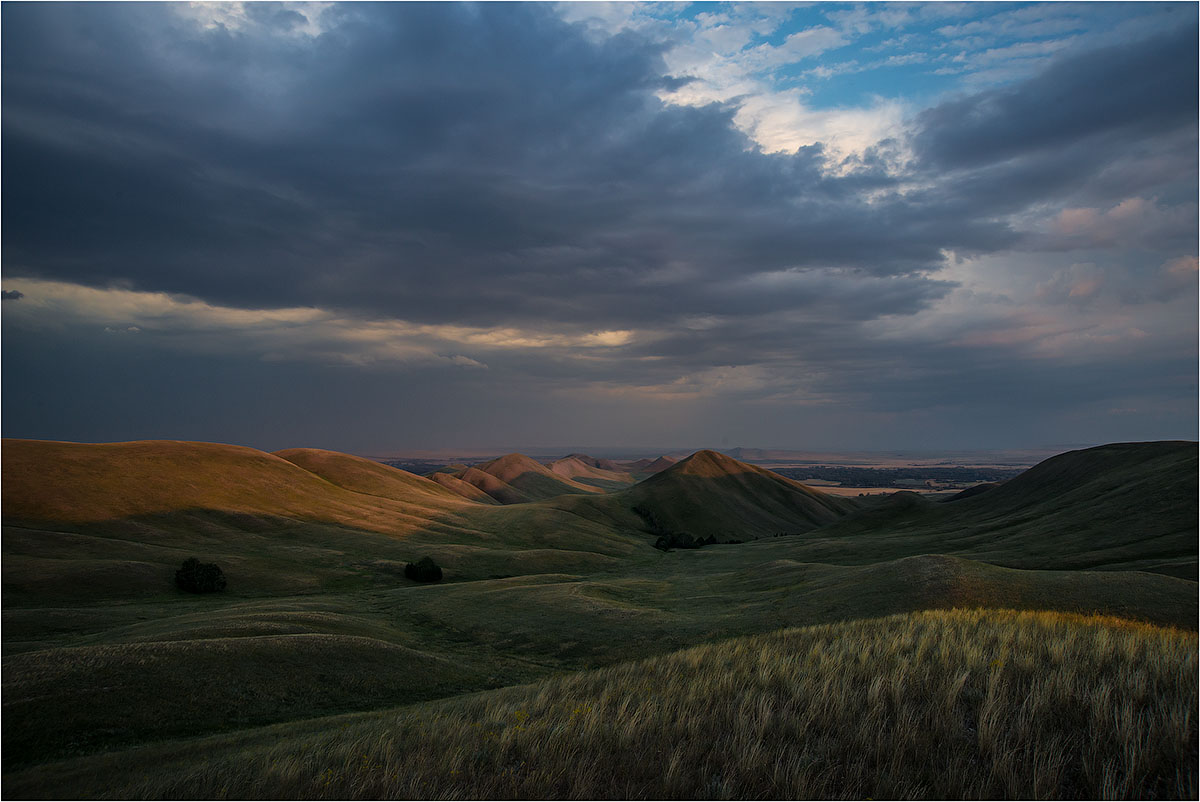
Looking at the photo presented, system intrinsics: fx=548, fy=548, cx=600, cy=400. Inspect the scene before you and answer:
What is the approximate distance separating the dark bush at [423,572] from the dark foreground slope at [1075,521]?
57.4 meters

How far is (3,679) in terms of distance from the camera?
68.3 ft

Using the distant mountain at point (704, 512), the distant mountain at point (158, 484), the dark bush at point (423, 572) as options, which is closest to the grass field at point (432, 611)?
the distant mountain at point (158, 484)

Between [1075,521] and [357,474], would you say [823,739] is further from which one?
[357,474]

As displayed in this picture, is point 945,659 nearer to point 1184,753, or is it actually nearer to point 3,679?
point 1184,753

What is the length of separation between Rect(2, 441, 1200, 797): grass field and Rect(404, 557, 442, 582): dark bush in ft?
5.73

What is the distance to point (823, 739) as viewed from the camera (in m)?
9.01

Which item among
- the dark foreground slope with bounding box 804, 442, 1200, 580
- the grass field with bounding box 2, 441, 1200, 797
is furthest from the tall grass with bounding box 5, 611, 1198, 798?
the dark foreground slope with bounding box 804, 442, 1200, 580

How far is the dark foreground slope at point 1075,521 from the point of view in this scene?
54.6 m

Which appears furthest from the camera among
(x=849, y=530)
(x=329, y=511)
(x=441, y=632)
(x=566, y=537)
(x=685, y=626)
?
(x=849, y=530)

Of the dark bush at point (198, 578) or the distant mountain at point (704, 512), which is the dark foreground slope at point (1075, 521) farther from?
the dark bush at point (198, 578)

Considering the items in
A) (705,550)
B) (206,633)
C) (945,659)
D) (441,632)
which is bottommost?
(705,550)

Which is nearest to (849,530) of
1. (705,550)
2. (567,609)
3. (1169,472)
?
(705,550)

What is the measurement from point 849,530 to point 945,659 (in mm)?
139236

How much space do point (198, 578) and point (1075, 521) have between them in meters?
105
